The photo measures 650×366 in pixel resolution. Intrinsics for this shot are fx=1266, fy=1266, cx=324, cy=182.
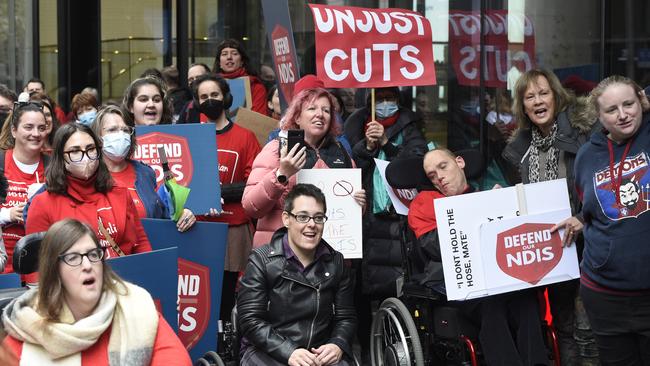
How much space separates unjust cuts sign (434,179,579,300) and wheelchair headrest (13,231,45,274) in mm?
2555

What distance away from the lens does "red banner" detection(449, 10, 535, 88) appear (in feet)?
35.2

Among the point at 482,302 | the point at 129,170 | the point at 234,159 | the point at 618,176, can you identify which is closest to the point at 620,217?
the point at 618,176

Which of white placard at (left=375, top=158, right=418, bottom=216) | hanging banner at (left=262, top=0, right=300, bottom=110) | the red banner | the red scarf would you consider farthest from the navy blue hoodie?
the red banner

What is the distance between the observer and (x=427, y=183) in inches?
297

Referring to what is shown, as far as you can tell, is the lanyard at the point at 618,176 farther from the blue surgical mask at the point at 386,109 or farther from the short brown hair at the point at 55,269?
the blue surgical mask at the point at 386,109

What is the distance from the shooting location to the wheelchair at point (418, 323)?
23.2 ft

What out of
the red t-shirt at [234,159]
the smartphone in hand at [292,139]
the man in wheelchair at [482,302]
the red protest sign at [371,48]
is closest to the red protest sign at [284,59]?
the red protest sign at [371,48]

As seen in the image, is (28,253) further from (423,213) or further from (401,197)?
(401,197)

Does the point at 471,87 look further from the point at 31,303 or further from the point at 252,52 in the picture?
the point at 31,303

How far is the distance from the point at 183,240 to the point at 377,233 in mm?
1612

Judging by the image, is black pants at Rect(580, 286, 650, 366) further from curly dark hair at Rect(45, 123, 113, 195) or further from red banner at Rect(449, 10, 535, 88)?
red banner at Rect(449, 10, 535, 88)

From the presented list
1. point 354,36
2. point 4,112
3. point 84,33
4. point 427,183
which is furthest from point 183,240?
point 84,33

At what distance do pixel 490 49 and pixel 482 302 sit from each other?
4.25 m

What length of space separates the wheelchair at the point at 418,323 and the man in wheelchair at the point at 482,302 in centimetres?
6
